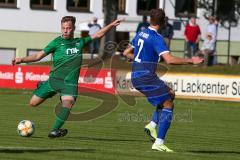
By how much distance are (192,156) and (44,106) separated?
1466cm

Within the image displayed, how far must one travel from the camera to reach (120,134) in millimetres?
19109

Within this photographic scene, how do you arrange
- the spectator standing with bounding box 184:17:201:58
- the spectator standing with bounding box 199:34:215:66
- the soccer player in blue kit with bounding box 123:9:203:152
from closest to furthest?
1. the soccer player in blue kit with bounding box 123:9:203:152
2. the spectator standing with bounding box 199:34:215:66
3. the spectator standing with bounding box 184:17:201:58

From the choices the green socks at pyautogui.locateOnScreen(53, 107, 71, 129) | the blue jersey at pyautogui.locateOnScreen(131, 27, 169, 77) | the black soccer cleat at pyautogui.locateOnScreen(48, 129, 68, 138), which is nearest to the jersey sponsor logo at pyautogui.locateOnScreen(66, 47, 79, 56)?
the green socks at pyautogui.locateOnScreen(53, 107, 71, 129)

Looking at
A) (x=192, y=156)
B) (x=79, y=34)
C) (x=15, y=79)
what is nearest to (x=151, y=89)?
(x=192, y=156)

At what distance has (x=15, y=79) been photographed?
36.8 m

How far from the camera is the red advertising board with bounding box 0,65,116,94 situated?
116ft

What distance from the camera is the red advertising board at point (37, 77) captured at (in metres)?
35.5

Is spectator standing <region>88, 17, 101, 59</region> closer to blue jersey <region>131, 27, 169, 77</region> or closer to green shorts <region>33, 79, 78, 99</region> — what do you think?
green shorts <region>33, 79, 78, 99</region>

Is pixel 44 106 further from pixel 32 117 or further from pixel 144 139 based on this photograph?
pixel 144 139

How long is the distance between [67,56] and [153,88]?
226 cm

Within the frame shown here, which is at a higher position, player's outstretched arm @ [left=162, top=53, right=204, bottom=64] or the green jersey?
player's outstretched arm @ [left=162, top=53, right=204, bottom=64]

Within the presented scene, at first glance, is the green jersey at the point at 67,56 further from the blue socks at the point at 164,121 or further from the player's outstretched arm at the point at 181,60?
the player's outstretched arm at the point at 181,60

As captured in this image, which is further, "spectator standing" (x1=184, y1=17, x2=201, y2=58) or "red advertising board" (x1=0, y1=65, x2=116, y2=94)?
"spectator standing" (x1=184, y1=17, x2=201, y2=58)

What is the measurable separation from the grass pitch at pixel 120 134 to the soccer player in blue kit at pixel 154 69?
1.71 feet
